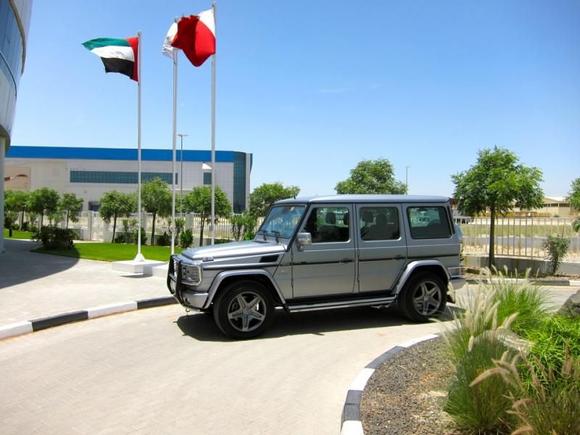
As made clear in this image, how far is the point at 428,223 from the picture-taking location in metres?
8.30

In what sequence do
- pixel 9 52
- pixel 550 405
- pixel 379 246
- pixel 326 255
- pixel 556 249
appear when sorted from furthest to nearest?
pixel 9 52, pixel 556 249, pixel 379 246, pixel 326 255, pixel 550 405

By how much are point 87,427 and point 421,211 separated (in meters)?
5.95

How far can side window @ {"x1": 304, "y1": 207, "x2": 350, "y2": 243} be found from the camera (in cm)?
744

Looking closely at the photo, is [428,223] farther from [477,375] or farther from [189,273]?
[477,375]

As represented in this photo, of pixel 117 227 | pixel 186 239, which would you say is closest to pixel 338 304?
pixel 186 239

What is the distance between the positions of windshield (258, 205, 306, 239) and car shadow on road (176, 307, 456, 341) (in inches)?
56.5

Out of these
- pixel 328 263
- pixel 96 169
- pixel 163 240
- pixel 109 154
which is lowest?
pixel 163 240

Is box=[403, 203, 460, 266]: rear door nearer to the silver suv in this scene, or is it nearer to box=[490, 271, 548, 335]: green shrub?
the silver suv

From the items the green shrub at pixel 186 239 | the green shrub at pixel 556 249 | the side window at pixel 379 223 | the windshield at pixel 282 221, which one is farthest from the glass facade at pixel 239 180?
the side window at pixel 379 223

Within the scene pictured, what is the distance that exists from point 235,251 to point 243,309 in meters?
0.82

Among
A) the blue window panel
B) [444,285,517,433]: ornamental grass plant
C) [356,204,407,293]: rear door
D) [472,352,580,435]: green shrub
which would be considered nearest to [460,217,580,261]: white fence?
[356,204,407,293]: rear door

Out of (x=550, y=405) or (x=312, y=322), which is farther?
(x=312, y=322)

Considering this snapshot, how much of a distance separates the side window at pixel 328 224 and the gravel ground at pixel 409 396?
2248 mm

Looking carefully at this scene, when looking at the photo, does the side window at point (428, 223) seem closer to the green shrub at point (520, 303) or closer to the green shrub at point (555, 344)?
the green shrub at point (520, 303)
